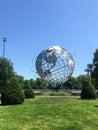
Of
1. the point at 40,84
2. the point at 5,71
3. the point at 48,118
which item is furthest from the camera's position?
the point at 40,84

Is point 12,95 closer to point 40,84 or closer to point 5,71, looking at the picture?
point 5,71

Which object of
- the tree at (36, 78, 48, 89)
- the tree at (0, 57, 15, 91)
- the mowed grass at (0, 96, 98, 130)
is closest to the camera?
the mowed grass at (0, 96, 98, 130)

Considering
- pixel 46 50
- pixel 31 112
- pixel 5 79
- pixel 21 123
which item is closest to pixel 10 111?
pixel 31 112

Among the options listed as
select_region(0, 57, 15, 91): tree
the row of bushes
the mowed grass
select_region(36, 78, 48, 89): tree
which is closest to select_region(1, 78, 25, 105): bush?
the row of bushes

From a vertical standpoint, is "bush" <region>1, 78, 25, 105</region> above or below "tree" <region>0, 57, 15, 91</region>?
below

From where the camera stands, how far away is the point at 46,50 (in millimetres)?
40281

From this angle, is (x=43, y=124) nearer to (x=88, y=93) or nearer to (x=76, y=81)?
(x=88, y=93)

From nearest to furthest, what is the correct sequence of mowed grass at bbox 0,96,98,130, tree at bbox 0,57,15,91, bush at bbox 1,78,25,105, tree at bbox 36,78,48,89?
mowed grass at bbox 0,96,98,130, bush at bbox 1,78,25,105, tree at bbox 0,57,15,91, tree at bbox 36,78,48,89

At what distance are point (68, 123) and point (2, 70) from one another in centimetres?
5043

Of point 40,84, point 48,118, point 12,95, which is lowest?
point 48,118

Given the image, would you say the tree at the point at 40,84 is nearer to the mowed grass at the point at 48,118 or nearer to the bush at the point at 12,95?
the bush at the point at 12,95

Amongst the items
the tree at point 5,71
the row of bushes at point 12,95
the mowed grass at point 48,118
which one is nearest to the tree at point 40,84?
the tree at point 5,71

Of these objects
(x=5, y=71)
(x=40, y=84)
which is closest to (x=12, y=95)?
(x=5, y=71)

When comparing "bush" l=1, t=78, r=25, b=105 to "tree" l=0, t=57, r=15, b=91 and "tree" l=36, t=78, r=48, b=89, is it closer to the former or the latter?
"tree" l=0, t=57, r=15, b=91
